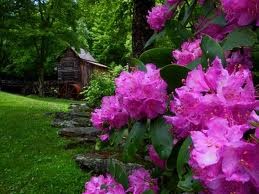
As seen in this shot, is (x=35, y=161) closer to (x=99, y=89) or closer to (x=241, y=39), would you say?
(x=241, y=39)

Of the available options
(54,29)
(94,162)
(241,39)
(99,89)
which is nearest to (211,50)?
(241,39)

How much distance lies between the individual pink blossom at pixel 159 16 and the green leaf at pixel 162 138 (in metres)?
0.64

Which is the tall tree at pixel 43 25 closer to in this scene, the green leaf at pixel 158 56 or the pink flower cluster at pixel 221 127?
the green leaf at pixel 158 56

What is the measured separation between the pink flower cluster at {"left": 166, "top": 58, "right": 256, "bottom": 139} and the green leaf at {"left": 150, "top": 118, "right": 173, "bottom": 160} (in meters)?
0.25

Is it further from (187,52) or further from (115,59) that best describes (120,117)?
(115,59)

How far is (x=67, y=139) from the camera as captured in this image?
9031mm

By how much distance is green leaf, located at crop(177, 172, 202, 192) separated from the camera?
43.4 inches

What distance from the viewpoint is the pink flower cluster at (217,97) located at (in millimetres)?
1025

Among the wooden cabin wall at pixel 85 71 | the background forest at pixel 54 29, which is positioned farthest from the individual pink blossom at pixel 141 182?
the wooden cabin wall at pixel 85 71

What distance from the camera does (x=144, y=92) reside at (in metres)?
1.48

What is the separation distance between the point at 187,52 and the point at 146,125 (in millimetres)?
277

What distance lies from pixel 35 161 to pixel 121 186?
20.2ft

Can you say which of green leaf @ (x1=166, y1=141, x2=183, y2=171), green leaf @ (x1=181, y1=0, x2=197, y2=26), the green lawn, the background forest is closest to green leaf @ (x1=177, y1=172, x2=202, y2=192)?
green leaf @ (x1=166, y1=141, x2=183, y2=171)

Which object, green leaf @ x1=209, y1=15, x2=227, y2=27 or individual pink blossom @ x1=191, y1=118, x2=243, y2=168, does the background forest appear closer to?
green leaf @ x1=209, y1=15, x2=227, y2=27
